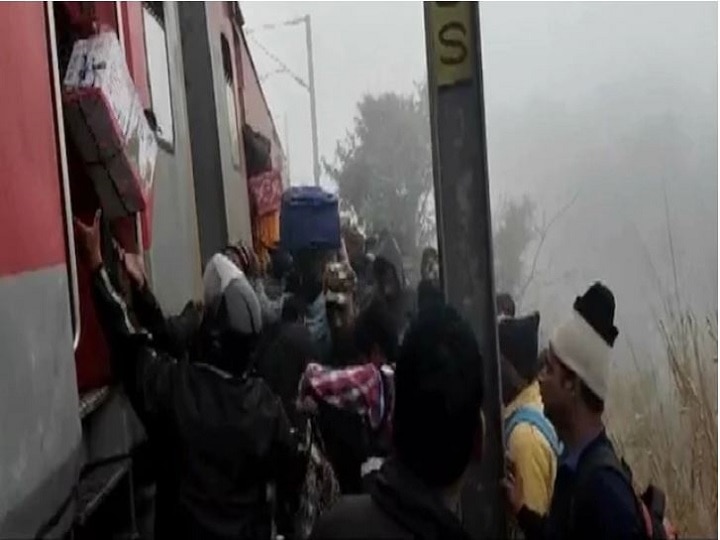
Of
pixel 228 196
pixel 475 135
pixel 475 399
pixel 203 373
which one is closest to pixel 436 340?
pixel 475 399

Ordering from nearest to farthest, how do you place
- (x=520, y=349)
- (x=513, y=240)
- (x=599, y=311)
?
(x=599, y=311), (x=520, y=349), (x=513, y=240)

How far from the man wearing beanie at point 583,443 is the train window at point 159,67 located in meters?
1.26

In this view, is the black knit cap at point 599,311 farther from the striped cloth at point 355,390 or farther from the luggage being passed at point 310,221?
the luggage being passed at point 310,221

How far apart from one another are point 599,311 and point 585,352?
0.08 metres

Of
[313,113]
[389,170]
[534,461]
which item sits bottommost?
[534,461]

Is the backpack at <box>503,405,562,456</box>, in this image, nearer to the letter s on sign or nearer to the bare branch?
the bare branch

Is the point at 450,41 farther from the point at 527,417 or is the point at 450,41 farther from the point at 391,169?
the point at 391,169

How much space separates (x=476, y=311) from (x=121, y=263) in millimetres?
1037

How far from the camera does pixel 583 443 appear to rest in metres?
1.84

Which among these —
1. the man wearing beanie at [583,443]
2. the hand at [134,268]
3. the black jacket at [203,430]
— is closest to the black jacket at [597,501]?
the man wearing beanie at [583,443]

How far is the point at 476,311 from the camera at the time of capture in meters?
1.73

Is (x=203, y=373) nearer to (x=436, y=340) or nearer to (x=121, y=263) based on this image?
(x=121, y=263)

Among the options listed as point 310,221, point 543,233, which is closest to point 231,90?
point 310,221

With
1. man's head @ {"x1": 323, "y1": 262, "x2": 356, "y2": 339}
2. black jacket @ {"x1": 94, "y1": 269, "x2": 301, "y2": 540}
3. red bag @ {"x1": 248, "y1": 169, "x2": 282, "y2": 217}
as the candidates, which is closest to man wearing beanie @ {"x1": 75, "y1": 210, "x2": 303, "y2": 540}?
black jacket @ {"x1": 94, "y1": 269, "x2": 301, "y2": 540}
